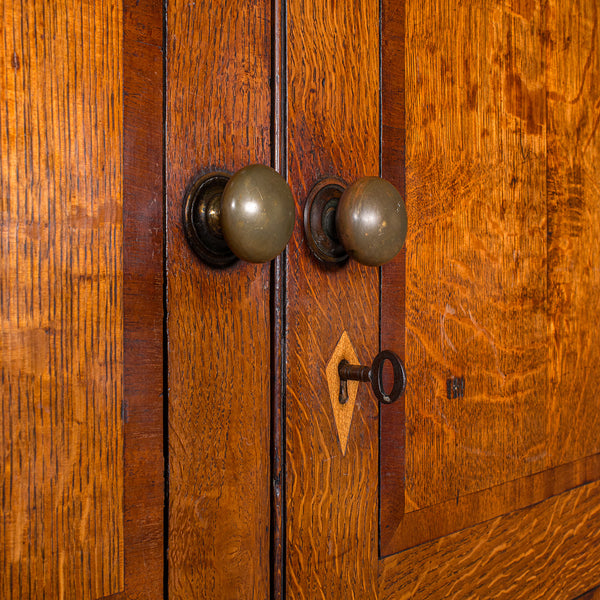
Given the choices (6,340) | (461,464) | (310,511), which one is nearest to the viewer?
(6,340)

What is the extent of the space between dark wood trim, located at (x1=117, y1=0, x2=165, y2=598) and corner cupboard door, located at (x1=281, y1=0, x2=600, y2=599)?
0.09 meters

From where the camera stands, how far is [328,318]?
41 cm

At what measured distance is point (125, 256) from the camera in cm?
32

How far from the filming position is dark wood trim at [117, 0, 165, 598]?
0.32 metres

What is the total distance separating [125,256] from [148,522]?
150 mm

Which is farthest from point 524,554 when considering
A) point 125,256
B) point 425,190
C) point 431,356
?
point 125,256

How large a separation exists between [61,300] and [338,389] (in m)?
0.20

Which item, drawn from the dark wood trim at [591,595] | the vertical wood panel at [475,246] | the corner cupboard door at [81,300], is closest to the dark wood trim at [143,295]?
the corner cupboard door at [81,300]

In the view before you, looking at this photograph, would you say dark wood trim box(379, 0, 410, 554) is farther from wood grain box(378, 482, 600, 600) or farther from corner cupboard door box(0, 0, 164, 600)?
corner cupboard door box(0, 0, 164, 600)

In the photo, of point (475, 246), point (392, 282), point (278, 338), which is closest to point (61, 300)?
point (278, 338)

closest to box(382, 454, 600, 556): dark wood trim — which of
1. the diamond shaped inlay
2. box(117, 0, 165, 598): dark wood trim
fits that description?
the diamond shaped inlay

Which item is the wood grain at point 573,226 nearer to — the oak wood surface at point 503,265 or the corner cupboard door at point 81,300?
the oak wood surface at point 503,265

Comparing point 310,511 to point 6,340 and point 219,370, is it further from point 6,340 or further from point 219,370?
point 6,340

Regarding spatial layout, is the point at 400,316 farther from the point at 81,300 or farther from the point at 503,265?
the point at 81,300
